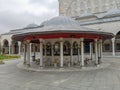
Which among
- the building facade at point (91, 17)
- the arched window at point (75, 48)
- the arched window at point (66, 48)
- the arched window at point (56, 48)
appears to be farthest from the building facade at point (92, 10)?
the arched window at point (56, 48)

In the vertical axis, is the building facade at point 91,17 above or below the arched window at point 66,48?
above

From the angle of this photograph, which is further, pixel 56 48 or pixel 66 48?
pixel 56 48

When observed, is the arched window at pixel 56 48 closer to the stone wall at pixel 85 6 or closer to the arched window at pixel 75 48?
the arched window at pixel 75 48

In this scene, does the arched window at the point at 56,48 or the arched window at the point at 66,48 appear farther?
the arched window at the point at 56,48

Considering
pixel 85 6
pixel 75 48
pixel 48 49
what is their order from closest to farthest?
1. pixel 75 48
2. pixel 48 49
3. pixel 85 6

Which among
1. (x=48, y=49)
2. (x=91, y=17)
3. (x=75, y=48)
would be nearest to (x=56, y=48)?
(x=48, y=49)

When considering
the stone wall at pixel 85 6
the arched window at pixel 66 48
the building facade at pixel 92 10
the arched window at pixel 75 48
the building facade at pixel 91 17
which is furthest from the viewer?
the stone wall at pixel 85 6

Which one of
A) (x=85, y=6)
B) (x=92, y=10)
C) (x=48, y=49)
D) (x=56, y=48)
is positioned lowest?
(x=48, y=49)

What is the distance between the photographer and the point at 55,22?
62.8 feet

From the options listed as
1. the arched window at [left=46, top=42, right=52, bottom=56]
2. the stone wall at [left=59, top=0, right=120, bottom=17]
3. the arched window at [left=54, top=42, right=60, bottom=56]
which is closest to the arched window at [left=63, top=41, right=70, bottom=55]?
the arched window at [left=54, top=42, right=60, bottom=56]

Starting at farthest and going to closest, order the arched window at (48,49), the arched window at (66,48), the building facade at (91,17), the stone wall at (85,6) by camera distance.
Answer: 1. the stone wall at (85,6)
2. the building facade at (91,17)
3. the arched window at (48,49)
4. the arched window at (66,48)

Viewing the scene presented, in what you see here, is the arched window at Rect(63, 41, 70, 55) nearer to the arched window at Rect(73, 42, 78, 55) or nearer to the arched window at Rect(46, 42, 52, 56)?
the arched window at Rect(73, 42, 78, 55)

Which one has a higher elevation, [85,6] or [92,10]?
[85,6]

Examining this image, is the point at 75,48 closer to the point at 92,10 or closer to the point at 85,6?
the point at 92,10
